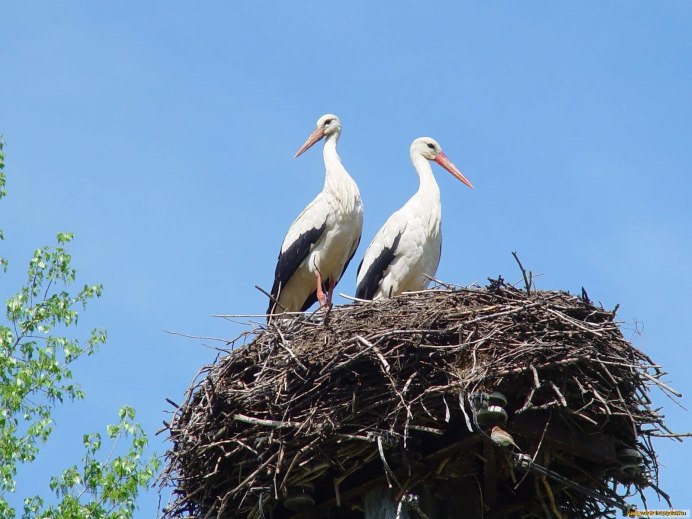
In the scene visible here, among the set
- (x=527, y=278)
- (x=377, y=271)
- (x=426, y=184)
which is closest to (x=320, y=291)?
(x=377, y=271)

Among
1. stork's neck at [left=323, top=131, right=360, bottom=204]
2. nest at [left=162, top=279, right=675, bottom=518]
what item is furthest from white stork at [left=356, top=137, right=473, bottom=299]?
nest at [left=162, top=279, right=675, bottom=518]

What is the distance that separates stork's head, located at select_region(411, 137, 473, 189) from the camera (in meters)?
10.9

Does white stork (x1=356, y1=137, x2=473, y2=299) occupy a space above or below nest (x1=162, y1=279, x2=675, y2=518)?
above

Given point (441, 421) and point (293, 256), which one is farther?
point (293, 256)

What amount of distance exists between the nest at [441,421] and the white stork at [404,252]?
2480 millimetres

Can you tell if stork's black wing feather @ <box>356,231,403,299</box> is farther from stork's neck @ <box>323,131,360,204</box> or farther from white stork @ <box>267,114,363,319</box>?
stork's neck @ <box>323,131,360,204</box>

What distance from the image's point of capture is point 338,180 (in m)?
10.4

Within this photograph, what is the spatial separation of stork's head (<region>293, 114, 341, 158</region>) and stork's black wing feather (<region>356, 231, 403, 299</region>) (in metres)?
1.72

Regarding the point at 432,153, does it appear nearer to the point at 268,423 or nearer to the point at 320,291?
the point at 320,291

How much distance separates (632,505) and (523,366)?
3.02ft

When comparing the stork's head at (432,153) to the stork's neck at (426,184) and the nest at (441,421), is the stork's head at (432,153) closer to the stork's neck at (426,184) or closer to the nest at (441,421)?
the stork's neck at (426,184)

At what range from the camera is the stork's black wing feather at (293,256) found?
33.5ft

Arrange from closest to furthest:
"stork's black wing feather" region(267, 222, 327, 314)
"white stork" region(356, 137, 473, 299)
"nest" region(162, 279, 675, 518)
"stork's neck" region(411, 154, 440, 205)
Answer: "nest" region(162, 279, 675, 518) → "white stork" region(356, 137, 473, 299) → "stork's neck" region(411, 154, 440, 205) → "stork's black wing feather" region(267, 222, 327, 314)

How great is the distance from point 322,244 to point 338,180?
55 cm
